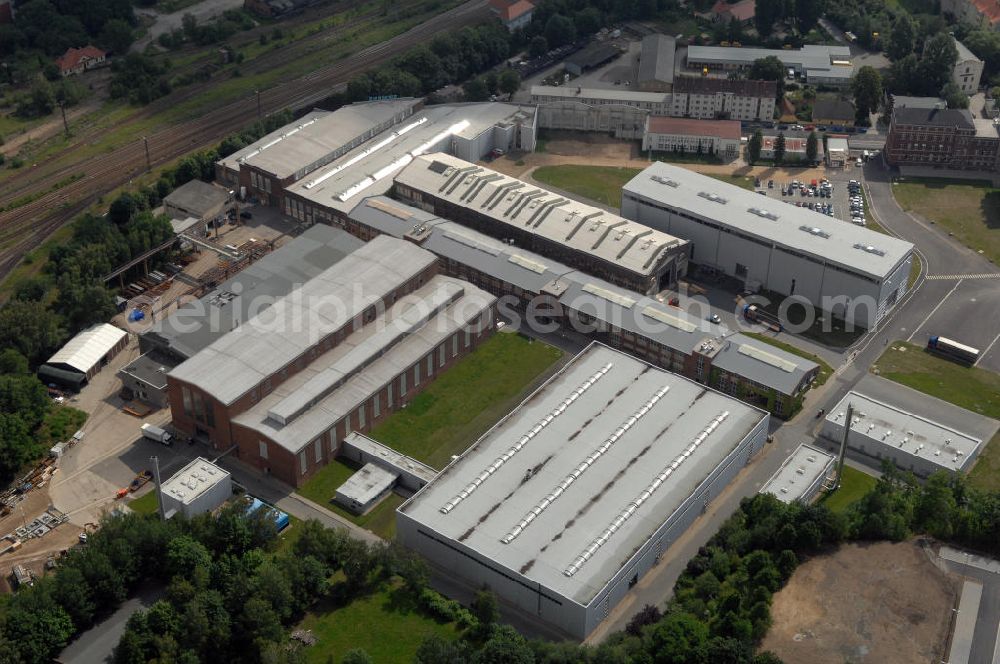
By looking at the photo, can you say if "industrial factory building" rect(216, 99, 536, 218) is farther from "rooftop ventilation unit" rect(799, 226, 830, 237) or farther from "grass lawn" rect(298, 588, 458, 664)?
"grass lawn" rect(298, 588, 458, 664)

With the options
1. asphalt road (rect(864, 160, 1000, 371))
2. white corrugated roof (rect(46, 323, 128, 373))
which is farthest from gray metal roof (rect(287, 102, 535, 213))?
asphalt road (rect(864, 160, 1000, 371))

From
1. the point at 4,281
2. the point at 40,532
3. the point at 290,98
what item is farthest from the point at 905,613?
the point at 290,98

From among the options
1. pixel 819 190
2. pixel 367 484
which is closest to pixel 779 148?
pixel 819 190

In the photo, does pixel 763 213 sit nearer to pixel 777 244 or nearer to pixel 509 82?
pixel 777 244

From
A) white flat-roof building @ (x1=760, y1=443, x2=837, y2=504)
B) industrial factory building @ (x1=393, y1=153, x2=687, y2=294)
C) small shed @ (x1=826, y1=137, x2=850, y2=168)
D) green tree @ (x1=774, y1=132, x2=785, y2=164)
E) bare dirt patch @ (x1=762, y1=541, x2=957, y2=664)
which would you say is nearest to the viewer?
bare dirt patch @ (x1=762, y1=541, x2=957, y2=664)

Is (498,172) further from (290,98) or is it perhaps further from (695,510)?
(695,510)

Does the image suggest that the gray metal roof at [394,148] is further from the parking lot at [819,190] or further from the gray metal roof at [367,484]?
the gray metal roof at [367,484]
